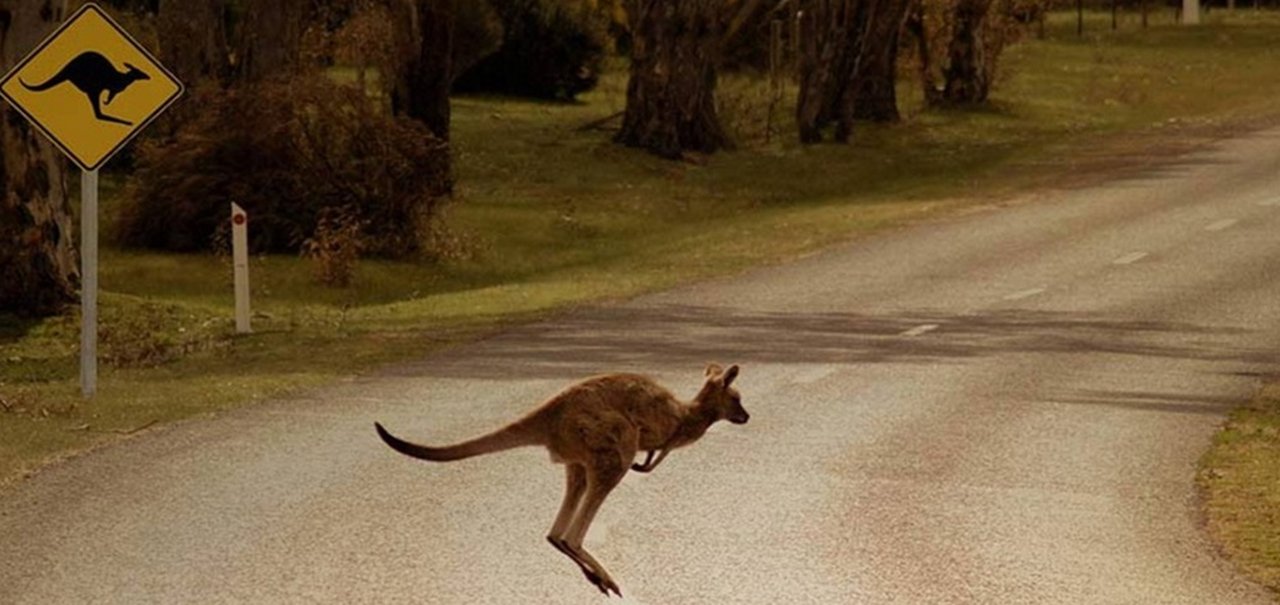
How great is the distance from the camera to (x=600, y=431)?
860cm

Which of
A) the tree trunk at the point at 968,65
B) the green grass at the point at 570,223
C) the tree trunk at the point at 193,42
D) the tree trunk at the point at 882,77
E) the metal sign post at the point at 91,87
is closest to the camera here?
the metal sign post at the point at 91,87

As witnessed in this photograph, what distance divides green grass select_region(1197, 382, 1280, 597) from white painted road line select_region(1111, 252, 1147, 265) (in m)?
11.8

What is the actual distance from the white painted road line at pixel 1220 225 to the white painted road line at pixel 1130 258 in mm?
3101

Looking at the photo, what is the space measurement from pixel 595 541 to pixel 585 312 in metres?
13.6

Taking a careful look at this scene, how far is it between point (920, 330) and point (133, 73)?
8.42 m

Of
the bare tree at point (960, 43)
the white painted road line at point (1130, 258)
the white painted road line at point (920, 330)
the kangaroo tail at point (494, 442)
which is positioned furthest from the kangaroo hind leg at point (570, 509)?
the bare tree at point (960, 43)

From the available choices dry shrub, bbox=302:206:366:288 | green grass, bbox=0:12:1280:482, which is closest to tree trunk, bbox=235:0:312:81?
green grass, bbox=0:12:1280:482

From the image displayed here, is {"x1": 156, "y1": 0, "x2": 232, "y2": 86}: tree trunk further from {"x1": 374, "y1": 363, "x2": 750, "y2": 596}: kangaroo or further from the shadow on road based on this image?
{"x1": 374, "y1": 363, "x2": 750, "y2": 596}: kangaroo

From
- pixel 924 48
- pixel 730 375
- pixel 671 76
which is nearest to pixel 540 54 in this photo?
pixel 924 48

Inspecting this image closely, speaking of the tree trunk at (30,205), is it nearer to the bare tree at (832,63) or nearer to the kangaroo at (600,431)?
the kangaroo at (600,431)

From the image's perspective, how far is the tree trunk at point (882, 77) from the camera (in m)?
53.5

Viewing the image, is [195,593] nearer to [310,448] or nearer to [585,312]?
[310,448]

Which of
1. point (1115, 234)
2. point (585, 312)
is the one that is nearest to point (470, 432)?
point (585, 312)

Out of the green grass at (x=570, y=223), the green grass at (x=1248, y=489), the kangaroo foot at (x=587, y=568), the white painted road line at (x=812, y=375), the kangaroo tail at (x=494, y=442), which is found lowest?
the green grass at (x=570, y=223)
